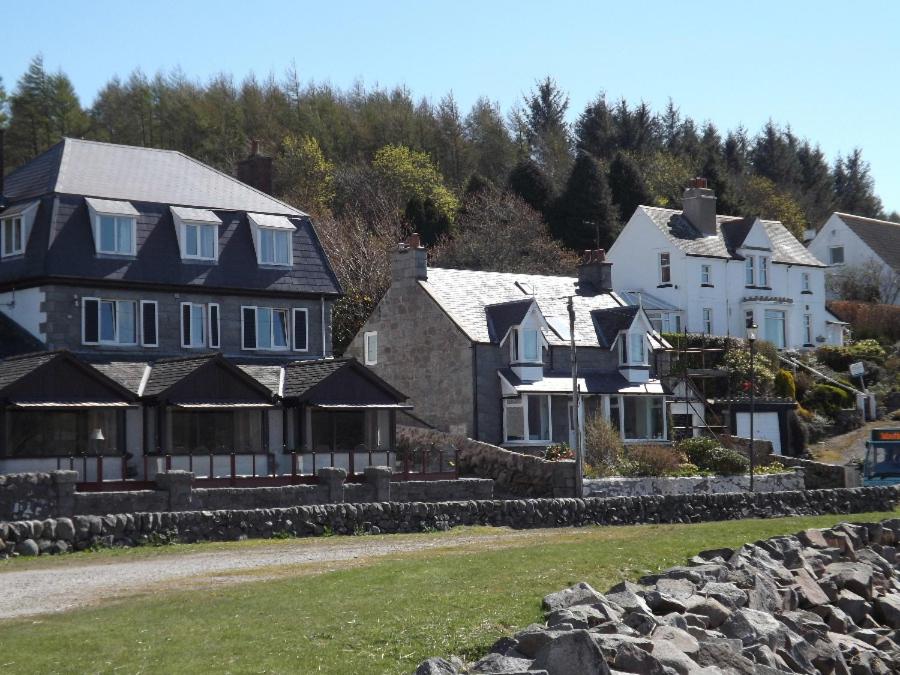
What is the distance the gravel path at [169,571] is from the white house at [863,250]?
2332 inches

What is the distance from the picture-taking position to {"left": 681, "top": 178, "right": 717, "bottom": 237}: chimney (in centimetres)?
6931

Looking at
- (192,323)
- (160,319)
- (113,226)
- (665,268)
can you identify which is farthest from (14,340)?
(665,268)

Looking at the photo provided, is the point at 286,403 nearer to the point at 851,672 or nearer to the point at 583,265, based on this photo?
the point at 583,265

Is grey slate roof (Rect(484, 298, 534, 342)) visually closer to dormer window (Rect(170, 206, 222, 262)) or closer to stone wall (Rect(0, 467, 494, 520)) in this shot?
stone wall (Rect(0, 467, 494, 520))

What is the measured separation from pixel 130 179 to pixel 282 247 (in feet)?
17.9

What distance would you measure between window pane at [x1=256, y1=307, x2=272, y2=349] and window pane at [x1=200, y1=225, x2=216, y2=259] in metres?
2.46

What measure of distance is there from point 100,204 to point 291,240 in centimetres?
694

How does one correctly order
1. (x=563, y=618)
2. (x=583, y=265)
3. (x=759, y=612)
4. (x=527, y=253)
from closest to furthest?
(x=563, y=618) → (x=759, y=612) → (x=583, y=265) → (x=527, y=253)

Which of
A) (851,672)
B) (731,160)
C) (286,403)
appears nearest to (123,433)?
(286,403)

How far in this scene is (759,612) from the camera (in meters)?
19.0

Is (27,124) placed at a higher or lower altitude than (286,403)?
higher

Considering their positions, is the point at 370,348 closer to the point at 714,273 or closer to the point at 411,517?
the point at 411,517

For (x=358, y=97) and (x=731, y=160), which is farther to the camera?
(x=731, y=160)

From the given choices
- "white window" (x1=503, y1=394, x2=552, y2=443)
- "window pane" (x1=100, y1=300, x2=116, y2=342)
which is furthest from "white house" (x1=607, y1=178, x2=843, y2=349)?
"window pane" (x1=100, y1=300, x2=116, y2=342)
